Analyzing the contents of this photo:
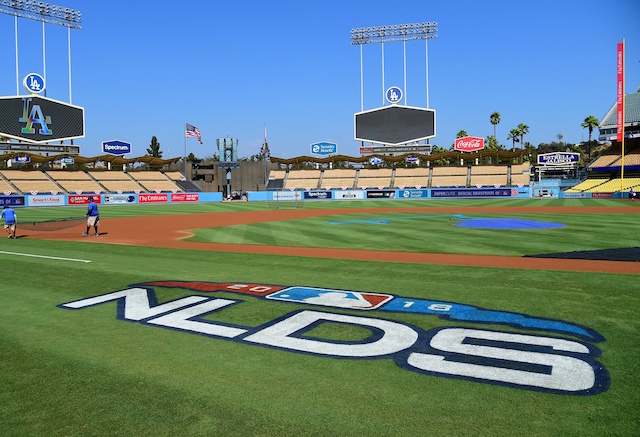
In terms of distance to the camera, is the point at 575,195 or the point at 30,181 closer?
the point at 30,181

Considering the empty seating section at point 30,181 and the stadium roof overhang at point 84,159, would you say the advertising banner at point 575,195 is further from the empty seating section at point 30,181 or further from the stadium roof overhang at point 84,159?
the empty seating section at point 30,181

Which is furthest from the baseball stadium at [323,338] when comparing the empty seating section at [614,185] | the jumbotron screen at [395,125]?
the jumbotron screen at [395,125]

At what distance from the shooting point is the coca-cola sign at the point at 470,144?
75438mm

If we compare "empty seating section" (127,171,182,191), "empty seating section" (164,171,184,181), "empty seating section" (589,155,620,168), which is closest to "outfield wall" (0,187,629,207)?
"empty seating section" (127,171,182,191)

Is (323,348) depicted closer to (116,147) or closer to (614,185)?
(614,185)

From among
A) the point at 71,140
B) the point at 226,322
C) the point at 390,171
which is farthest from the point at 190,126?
the point at 226,322

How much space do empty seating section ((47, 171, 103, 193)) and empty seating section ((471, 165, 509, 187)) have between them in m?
56.7

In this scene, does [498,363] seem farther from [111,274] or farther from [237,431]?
[111,274]

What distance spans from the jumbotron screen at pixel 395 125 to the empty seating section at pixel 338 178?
7496 mm

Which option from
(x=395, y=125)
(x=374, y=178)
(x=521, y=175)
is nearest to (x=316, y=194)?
(x=374, y=178)

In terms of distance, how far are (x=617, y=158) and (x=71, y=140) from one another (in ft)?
263

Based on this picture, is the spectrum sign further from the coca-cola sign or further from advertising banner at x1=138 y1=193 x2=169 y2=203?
the coca-cola sign

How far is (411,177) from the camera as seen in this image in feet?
246

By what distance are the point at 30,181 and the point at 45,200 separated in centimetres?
880
